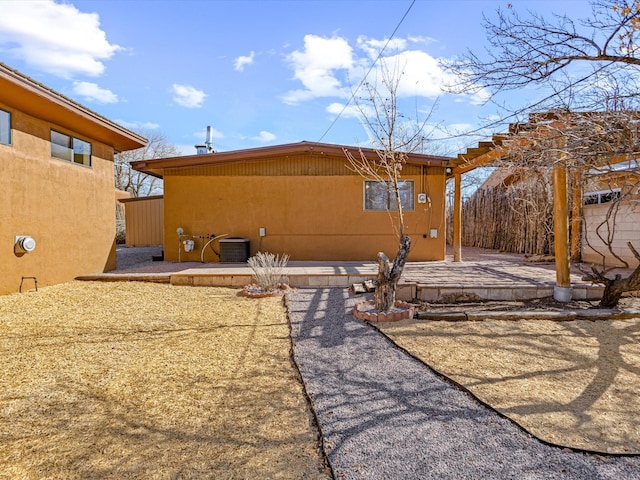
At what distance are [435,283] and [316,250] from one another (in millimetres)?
3838

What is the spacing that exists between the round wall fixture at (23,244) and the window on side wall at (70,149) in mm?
1600

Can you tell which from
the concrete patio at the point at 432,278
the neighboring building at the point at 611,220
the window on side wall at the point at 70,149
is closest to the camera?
the concrete patio at the point at 432,278

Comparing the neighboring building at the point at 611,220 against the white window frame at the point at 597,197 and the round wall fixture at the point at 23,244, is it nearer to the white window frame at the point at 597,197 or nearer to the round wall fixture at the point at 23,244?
the white window frame at the point at 597,197

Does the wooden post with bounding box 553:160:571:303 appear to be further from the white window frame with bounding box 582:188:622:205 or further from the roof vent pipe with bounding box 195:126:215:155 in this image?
the roof vent pipe with bounding box 195:126:215:155

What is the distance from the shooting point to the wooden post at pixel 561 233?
5.21m

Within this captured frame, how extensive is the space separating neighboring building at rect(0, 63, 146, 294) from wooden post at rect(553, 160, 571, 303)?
7.46 m

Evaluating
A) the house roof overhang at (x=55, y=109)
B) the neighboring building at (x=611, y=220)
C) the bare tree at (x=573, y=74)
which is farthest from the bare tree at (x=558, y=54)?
the house roof overhang at (x=55, y=109)

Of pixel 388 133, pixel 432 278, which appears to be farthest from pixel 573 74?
pixel 432 278

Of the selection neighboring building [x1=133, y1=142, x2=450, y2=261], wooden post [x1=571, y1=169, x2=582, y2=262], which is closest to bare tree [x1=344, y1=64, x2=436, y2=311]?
neighboring building [x1=133, y1=142, x2=450, y2=261]

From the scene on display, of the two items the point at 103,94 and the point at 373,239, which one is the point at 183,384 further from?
the point at 103,94

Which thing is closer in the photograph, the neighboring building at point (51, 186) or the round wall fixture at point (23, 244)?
the neighboring building at point (51, 186)

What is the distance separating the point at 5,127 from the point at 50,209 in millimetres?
1428

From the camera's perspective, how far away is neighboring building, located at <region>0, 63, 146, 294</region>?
565cm

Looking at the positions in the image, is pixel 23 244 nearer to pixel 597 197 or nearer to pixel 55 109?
pixel 55 109
